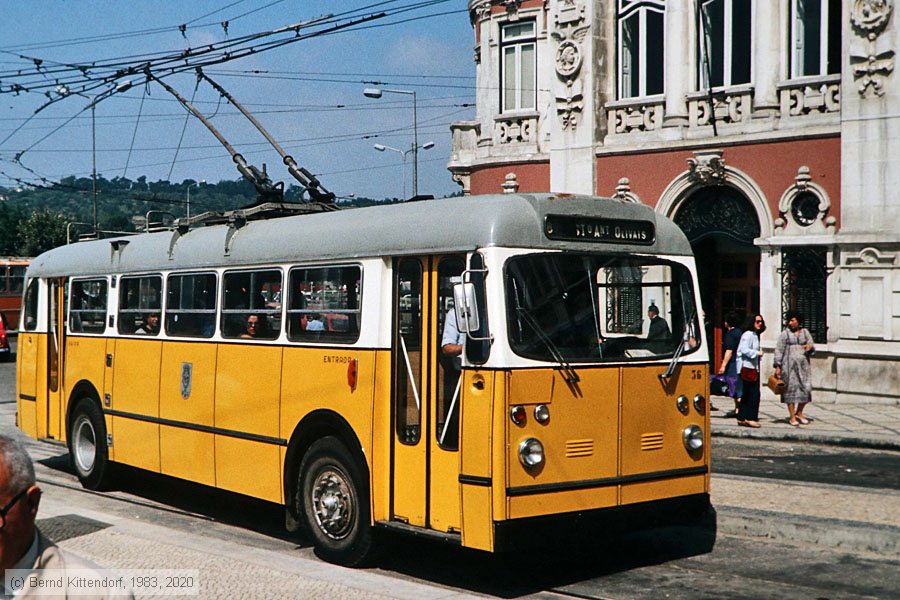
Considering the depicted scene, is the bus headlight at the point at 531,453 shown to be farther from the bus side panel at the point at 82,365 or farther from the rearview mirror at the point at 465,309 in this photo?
the bus side panel at the point at 82,365

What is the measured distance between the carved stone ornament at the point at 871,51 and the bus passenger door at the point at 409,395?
16234 mm

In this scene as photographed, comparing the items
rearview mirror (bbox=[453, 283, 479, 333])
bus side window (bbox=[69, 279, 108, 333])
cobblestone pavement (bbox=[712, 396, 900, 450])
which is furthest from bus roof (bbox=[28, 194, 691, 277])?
cobblestone pavement (bbox=[712, 396, 900, 450])

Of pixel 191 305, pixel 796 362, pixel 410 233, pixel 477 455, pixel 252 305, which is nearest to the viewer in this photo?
pixel 477 455

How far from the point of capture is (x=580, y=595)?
843cm

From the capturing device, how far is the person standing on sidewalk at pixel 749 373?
1877cm

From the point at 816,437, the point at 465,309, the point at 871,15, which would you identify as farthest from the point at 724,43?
the point at 465,309

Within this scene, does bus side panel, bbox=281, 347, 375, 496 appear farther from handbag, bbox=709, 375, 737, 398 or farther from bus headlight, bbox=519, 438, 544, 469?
handbag, bbox=709, 375, 737, 398

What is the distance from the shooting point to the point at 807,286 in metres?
24.1

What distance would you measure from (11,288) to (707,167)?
36.2m

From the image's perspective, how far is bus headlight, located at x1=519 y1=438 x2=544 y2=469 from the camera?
813 cm

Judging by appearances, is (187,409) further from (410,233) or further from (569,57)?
(569,57)

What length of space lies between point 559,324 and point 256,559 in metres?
2.95

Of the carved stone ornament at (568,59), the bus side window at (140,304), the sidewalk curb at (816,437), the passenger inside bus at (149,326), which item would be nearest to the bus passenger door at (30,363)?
the bus side window at (140,304)

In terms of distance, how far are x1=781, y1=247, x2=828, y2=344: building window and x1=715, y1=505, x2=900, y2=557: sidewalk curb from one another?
14004 millimetres
